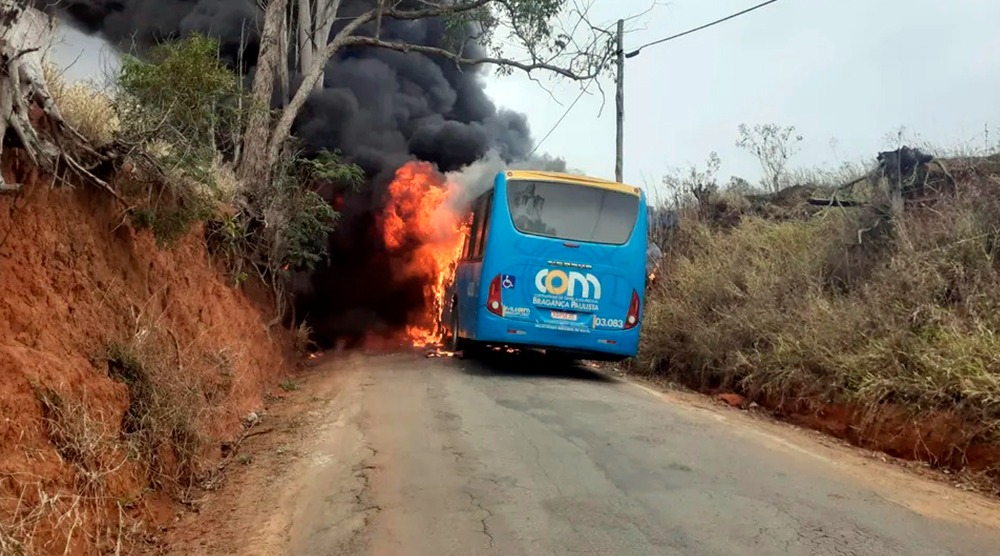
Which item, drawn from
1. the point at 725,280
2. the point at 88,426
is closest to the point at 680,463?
the point at 88,426

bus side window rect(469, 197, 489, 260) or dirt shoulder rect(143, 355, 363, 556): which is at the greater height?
bus side window rect(469, 197, 489, 260)

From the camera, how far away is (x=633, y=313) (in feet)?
38.5

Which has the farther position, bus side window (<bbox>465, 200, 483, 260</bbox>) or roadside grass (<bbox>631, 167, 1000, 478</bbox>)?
bus side window (<bbox>465, 200, 483, 260</bbox>)

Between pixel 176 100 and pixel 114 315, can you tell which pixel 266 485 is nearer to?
pixel 114 315

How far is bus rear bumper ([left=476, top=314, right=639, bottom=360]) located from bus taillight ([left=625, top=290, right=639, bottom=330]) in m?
0.09

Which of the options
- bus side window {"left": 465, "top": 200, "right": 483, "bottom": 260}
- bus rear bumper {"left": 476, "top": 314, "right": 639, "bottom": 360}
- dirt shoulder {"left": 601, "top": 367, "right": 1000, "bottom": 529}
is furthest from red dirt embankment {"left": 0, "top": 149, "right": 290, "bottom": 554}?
bus side window {"left": 465, "top": 200, "right": 483, "bottom": 260}

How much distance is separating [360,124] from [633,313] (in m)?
10.2

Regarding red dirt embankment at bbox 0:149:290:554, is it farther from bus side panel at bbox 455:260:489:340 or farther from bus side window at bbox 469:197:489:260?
bus side window at bbox 469:197:489:260

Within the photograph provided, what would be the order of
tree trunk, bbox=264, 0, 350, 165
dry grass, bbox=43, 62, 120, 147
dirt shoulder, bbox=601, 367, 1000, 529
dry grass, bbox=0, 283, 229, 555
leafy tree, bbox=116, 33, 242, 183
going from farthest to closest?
tree trunk, bbox=264, 0, 350, 165
leafy tree, bbox=116, 33, 242, 183
dry grass, bbox=43, 62, 120, 147
dirt shoulder, bbox=601, 367, 1000, 529
dry grass, bbox=0, 283, 229, 555

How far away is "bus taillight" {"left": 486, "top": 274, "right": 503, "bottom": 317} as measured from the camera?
37.5 ft

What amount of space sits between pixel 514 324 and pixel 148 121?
20.2 feet

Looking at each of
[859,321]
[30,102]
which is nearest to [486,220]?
[859,321]

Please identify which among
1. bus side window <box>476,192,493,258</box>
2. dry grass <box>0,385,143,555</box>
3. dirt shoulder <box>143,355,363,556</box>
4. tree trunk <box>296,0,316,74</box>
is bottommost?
dirt shoulder <box>143,355,363,556</box>

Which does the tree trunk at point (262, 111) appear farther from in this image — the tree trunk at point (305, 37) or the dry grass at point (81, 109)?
the dry grass at point (81, 109)
